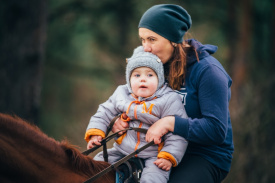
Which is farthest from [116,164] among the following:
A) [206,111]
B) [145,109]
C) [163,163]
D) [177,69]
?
[177,69]

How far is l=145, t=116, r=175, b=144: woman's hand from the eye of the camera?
8.69 feet

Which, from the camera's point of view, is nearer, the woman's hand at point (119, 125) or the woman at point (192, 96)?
the woman at point (192, 96)

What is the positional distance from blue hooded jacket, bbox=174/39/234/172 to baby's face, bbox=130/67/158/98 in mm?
264

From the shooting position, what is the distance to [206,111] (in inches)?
107

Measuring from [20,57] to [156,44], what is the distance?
432 cm

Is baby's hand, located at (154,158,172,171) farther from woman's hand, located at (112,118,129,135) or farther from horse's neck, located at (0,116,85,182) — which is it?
horse's neck, located at (0,116,85,182)

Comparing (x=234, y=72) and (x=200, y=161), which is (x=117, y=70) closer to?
(x=234, y=72)

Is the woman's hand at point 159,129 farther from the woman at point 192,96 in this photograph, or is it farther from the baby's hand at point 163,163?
the baby's hand at point 163,163

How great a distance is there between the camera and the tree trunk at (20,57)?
664 centimetres

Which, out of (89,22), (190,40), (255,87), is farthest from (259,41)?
(190,40)

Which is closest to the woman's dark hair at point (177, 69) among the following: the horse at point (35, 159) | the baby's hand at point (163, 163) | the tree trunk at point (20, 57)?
the baby's hand at point (163, 163)

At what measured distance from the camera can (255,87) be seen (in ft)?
23.3

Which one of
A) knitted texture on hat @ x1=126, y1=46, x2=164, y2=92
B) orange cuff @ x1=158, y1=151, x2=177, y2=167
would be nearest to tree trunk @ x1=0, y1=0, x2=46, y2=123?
knitted texture on hat @ x1=126, y1=46, x2=164, y2=92

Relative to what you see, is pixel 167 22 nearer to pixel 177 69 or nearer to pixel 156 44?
pixel 156 44
